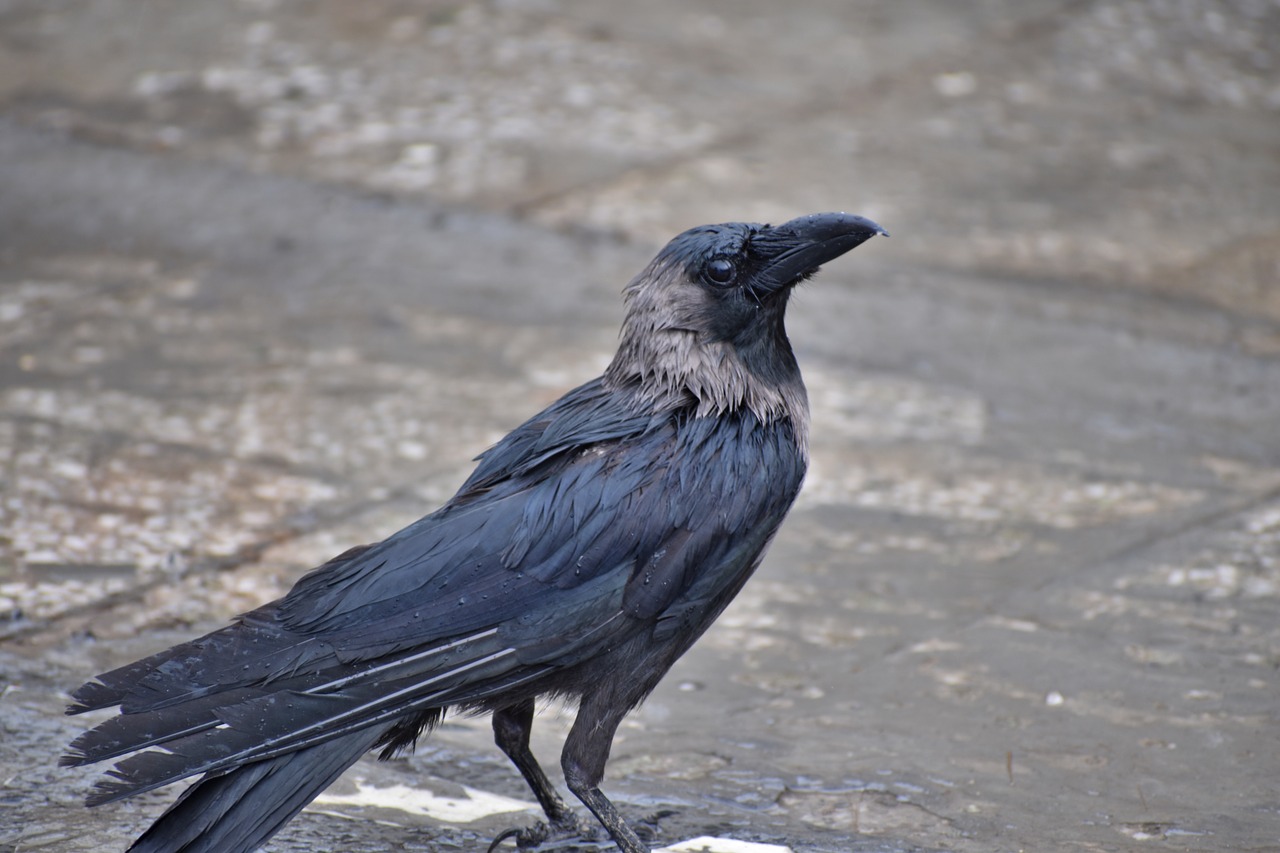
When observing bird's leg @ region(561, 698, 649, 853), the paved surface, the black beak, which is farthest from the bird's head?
the paved surface

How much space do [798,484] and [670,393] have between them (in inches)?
13.1

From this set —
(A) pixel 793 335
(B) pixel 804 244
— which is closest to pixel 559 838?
(B) pixel 804 244

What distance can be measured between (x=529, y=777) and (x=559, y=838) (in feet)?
0.48

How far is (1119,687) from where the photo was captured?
3.61 meters

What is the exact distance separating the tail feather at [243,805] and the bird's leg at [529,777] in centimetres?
50

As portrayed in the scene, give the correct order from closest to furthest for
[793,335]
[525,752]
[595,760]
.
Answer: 1. [595,760]
2. [525,752]
3. [793,335]

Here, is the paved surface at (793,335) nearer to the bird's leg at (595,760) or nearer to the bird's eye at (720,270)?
the bird's leg at (595,760)

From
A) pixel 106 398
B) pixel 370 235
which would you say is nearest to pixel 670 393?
pixel 106 398

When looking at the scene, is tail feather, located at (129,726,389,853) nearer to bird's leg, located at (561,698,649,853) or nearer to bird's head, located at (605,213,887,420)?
bird's leg, located at (561,698,649,853)

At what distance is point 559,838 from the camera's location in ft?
10.3

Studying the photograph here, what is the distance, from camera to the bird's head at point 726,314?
3.17m

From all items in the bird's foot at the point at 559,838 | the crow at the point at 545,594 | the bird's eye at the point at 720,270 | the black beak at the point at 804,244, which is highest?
the black beak at the point at 804,244

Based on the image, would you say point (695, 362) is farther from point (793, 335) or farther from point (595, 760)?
point (793, 335)

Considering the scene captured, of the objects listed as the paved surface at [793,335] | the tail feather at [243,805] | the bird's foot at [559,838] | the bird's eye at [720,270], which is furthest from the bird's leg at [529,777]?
the bird's eye at [720,270]
